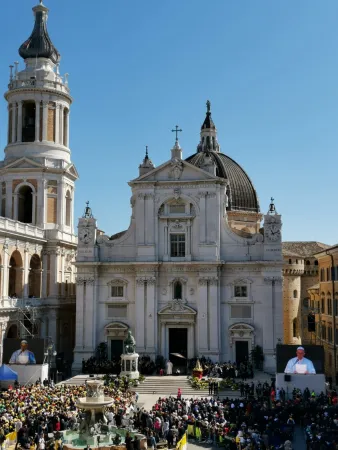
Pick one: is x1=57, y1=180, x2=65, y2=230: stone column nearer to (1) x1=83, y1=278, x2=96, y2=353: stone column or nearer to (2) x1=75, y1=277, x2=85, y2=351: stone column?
(2) x1=75, y1=277, x2=85, y2=351: stone column

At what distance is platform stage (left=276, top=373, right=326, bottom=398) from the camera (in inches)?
1596

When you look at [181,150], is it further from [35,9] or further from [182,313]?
[35,9]

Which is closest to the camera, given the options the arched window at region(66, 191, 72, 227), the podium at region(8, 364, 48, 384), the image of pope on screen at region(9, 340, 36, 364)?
the podium at region(8, 364, 48, 384)

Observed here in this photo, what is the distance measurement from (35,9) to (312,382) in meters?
44.6

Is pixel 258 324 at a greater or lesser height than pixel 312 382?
greater

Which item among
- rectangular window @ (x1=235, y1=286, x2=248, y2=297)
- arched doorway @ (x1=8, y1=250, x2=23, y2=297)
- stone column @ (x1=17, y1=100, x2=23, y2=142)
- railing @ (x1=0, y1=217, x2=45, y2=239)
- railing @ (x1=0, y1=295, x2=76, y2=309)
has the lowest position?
railing @ (x1=0, y1=295, x2=76, y2=309)

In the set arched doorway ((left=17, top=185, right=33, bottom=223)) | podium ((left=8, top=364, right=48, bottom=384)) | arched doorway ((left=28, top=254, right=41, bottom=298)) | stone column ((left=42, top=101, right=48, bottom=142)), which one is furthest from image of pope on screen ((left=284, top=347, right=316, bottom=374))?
stone column ((left=42, top=101, right=48, bottom=142))

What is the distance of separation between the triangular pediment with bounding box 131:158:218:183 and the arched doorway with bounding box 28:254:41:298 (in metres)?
12.2

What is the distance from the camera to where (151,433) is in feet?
94.2

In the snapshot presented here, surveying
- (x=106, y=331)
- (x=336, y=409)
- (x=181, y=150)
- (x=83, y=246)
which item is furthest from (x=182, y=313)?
(x=336, y=409)

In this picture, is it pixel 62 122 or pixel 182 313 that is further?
pixel 62 122

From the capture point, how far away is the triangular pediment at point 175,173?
176 feet

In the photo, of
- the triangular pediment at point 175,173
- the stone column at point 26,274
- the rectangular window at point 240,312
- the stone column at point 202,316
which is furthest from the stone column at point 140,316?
the stone column at point 26,274

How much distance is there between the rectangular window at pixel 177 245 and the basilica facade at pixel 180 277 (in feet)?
0.29
